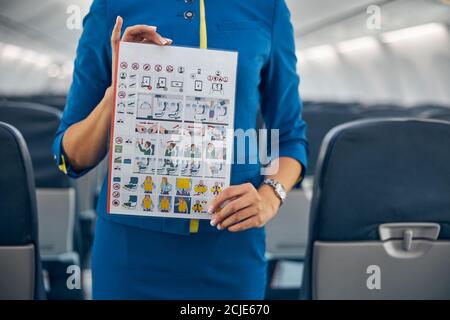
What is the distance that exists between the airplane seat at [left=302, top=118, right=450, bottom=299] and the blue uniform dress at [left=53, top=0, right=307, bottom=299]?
17 centimetres

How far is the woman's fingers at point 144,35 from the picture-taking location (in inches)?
43.5

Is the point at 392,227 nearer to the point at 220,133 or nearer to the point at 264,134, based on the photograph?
the point at 264,134

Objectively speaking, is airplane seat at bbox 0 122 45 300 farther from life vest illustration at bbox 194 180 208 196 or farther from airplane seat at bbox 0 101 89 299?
airplane seat at bbox 0 101 89 299

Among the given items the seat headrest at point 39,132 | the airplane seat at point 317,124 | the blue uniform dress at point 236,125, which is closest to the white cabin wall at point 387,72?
the airplane seat at point 317,124

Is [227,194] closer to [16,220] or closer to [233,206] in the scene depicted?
[233,206]

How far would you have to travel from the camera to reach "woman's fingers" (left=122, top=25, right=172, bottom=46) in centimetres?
110

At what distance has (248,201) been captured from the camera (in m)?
1.13

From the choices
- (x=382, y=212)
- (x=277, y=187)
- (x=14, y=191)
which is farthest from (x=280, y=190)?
(x=14, y=191)

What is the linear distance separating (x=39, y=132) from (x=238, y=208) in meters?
1.53

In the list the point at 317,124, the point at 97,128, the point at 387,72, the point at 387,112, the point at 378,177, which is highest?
the point at 387,72

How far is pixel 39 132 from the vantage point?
2.43m

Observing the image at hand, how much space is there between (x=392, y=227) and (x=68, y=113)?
32.1 inches

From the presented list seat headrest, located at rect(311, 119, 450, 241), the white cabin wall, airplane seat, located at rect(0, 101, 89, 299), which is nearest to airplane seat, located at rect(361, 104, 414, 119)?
the white cabin wall
